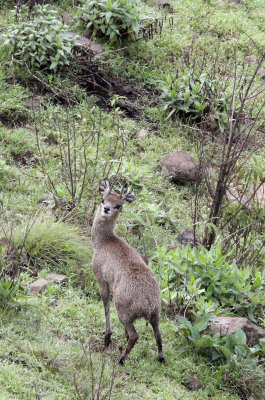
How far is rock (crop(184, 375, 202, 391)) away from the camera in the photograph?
5469 mm

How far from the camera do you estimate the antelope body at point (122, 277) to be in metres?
5.20

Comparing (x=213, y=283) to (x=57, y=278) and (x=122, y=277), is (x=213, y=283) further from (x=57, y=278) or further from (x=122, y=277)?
(x=57, y=278)

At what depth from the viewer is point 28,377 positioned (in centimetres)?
481

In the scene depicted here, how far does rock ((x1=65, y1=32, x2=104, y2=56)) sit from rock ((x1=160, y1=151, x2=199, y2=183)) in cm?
239

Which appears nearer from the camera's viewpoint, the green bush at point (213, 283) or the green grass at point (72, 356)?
the green grass at point (72, 356)

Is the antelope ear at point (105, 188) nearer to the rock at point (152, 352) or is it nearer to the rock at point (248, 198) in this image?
the rock at point (248, 198)

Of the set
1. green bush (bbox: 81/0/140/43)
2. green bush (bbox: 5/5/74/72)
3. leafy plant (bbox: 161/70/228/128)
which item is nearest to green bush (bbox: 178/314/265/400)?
leafy plant (bbox: 161/70/228/128)

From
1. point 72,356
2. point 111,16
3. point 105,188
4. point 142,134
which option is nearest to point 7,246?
point 105,188

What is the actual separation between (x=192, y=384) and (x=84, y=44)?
6.52 m

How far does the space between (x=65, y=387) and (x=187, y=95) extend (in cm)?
623

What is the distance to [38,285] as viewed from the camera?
6.22 meters

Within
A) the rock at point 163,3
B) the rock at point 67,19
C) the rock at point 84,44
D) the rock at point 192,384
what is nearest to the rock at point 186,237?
the rock at point 192,384

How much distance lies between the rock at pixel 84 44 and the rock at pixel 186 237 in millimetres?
3739

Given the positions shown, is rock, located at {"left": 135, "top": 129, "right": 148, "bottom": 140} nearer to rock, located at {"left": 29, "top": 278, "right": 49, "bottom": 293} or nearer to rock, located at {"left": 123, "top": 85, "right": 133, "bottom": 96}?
rock, located at {"left": 123, "top": 85, "right": 133, "bottom": 96}
